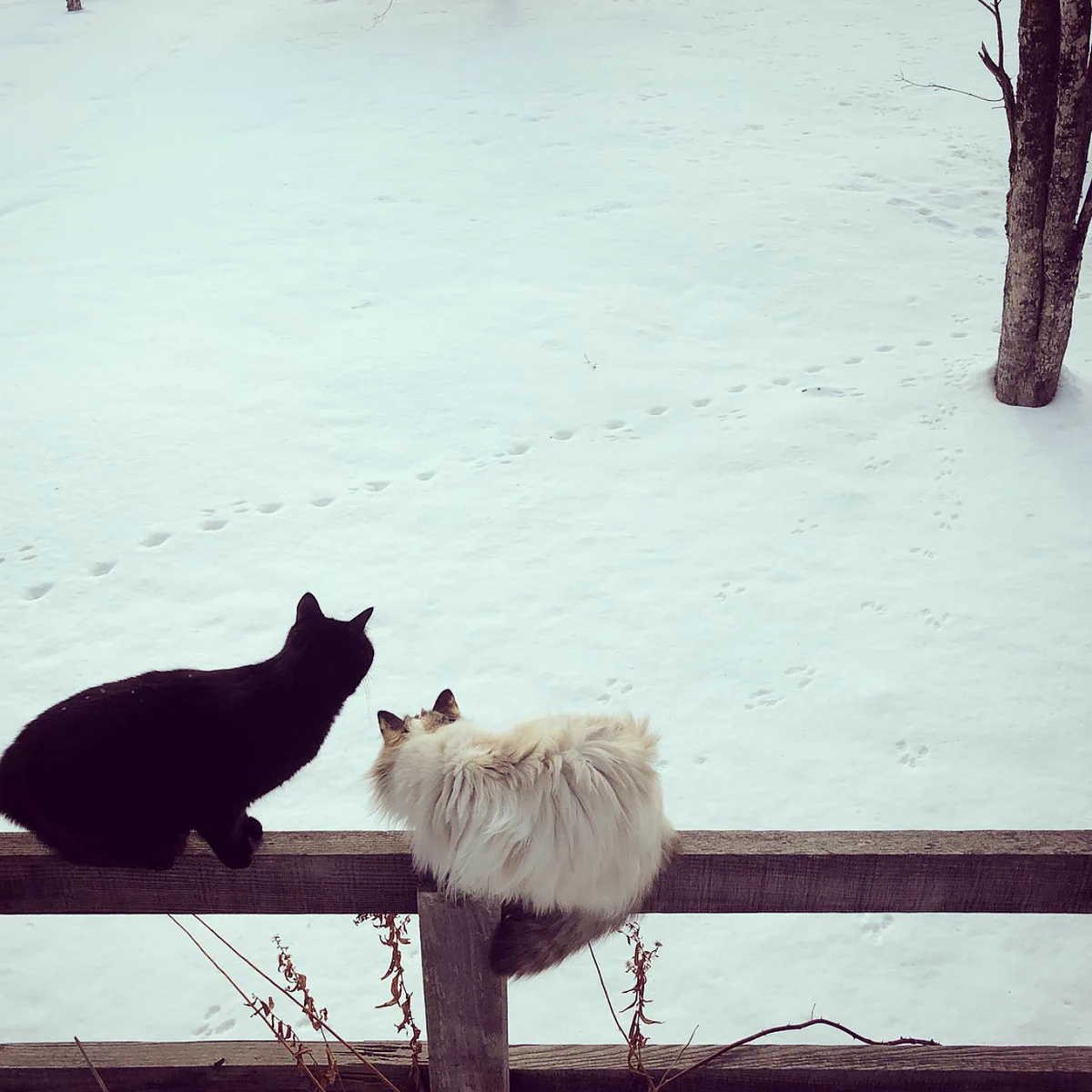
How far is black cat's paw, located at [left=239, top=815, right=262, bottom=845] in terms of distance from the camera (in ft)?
5.40

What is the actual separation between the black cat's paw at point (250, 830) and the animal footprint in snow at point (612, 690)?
225 cm

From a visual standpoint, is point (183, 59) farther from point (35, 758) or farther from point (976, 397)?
point (35, 758)

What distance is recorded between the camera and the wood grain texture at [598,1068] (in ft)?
5.70

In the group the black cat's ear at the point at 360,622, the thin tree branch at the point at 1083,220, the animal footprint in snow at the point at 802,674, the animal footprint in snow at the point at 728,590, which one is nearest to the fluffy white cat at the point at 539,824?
the black cat's ear at the point at 360,622

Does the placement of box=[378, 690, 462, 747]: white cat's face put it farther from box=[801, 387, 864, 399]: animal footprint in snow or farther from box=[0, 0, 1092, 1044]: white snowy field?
box=[801, 387, 864, 399]: animal footprint in snow

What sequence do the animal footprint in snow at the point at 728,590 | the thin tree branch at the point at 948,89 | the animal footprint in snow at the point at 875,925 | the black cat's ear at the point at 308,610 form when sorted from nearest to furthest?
the black cat's ear at the point at 308,610 < the animal footprint in snow at the point at 875,925 < the animal footprint in snow at the point at 728,590 < the thin tree branch at the point at 948,89

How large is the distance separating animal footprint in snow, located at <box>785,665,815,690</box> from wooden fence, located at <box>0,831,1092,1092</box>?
88.9 inches

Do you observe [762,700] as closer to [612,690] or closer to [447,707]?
[612,690]

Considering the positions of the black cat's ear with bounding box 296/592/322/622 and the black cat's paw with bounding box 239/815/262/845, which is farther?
the black cat's ear with bounding box 296/592/322/622

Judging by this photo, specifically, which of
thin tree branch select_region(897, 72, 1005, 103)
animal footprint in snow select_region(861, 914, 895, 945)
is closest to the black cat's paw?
animal footprint in snow select_region(861, 914, 895, 945)

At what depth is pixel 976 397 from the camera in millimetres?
5559

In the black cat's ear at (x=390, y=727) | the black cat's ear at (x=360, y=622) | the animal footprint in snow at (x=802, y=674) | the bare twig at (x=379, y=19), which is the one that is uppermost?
the black cat's ear at (x=390, y=727)

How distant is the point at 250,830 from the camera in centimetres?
177

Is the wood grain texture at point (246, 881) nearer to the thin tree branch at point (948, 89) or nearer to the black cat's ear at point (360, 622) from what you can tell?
the black cat's ear at point (360, 622)
